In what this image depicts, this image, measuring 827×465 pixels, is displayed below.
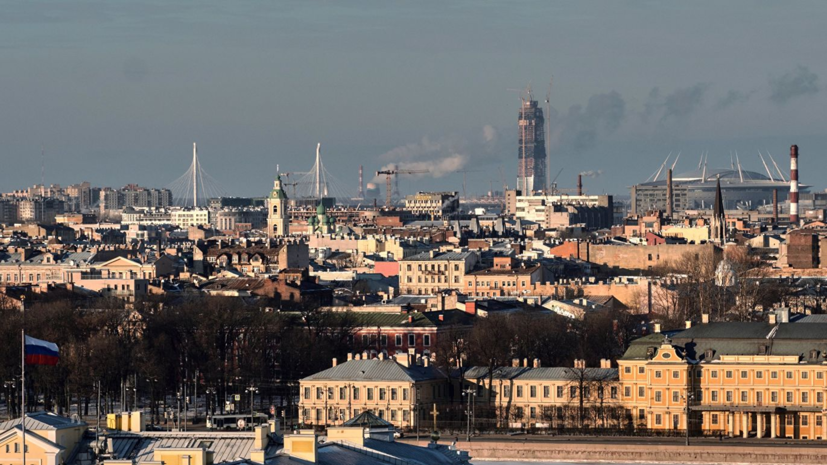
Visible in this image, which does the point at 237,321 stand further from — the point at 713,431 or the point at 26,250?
the point at 26,250

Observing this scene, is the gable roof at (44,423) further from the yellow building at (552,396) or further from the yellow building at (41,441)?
the yellow building at (552,396)

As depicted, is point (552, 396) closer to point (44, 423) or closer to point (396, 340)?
point (396, 340)

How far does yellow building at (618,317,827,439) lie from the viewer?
228 ft

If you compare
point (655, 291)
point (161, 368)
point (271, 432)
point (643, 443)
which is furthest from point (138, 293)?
point (271, 432)

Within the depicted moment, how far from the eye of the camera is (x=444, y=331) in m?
88.1

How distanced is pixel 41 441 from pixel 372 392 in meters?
32.7

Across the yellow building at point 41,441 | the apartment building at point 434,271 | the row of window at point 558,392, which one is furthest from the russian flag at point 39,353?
the apartment building at point 434,271

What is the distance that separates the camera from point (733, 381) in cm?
7112

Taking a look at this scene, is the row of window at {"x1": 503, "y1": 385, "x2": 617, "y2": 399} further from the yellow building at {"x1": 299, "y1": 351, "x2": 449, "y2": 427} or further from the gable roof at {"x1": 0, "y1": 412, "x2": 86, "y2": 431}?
the gable roof at {"x1": 0, "y1": 412, "x2": 86, "y2": 431}

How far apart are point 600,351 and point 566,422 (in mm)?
11423

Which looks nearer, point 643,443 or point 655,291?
point 643,443

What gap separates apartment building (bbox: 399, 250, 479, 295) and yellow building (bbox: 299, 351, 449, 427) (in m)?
54.8

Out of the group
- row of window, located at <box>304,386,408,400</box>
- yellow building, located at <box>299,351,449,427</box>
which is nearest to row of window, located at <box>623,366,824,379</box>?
yellow building, located at <box>299,351,449,427</box>

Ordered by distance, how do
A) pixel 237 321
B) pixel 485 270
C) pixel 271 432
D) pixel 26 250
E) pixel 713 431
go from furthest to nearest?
pixel 26 250 < pixel 485 270 < pixel 237 321 < pixel 713 431 < pixel 271 432
